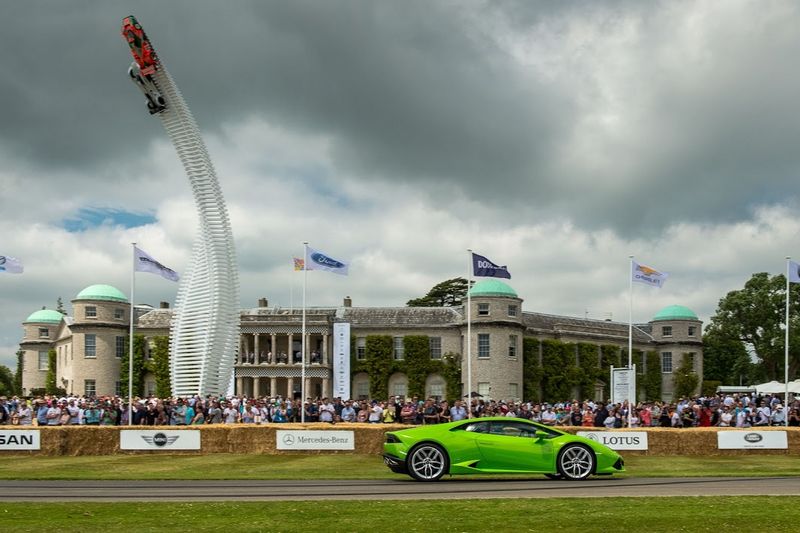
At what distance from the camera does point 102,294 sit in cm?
8425

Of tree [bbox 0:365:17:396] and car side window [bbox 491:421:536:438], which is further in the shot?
tree [bbox 0:365:17:396]

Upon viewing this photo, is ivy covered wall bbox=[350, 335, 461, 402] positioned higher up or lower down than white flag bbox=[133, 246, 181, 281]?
lower down

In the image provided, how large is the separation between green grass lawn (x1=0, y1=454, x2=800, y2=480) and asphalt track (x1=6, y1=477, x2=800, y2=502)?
6.07ft

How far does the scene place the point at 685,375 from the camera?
3568 inches

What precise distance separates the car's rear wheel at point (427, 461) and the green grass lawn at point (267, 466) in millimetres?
1921

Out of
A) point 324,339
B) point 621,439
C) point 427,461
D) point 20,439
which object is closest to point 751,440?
point 621,439

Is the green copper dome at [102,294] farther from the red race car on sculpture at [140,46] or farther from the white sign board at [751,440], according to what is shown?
the white sign board at [751,440]

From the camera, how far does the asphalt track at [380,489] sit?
53.2ft

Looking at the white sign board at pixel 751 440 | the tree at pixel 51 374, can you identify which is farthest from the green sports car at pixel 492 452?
the tree at pixel 51 374

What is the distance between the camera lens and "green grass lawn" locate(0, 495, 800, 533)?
39.5 feet

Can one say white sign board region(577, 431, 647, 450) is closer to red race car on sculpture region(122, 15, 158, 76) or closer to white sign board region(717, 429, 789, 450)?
white sign board region(717, 429, 789, 450)

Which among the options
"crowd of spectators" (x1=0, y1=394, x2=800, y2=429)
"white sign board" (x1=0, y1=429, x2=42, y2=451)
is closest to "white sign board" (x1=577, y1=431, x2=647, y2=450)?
"crowd of spectators" (x1=0, y1=394, x2=800, y2=429)

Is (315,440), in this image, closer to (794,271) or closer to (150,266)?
(150,266)

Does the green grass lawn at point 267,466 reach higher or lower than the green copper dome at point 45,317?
lower
